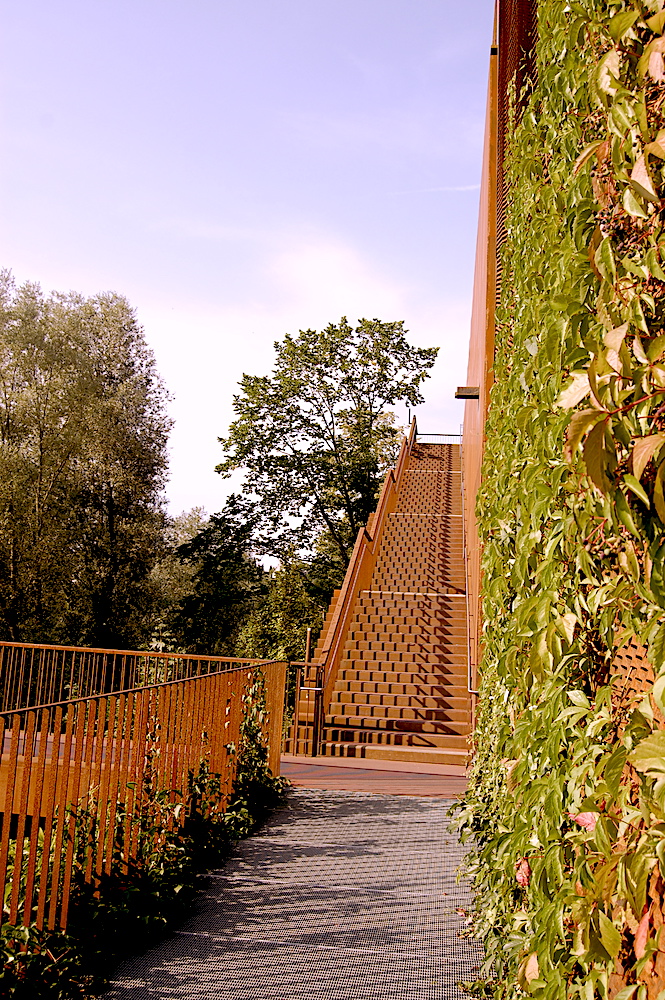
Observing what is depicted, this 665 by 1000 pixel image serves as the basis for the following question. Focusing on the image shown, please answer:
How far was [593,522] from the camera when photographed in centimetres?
145

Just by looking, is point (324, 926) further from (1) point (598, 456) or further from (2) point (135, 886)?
(1) point (598, 456)

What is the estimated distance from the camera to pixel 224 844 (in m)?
4.80

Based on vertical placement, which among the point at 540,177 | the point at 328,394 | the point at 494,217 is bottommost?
the point at 540,177

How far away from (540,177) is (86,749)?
3.24 m

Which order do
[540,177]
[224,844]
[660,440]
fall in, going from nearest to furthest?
[660,440]
[540,177]
[224,844]

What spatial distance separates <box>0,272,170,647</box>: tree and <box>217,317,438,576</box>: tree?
4070 millimetres

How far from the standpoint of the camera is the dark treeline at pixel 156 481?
20172mm

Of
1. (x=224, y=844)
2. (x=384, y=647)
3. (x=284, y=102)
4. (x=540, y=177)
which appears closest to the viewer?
(x=540, y=177)

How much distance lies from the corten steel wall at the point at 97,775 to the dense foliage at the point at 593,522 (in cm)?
188

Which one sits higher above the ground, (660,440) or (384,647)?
(660,440)

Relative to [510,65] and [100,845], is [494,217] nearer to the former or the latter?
[510,65]

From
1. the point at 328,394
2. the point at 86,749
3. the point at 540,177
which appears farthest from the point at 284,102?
the point at 328,394

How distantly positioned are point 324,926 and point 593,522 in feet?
9.74

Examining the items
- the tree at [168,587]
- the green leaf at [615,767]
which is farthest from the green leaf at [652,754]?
the tree at [168,587]
